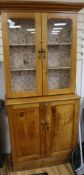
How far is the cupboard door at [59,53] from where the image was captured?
208cm

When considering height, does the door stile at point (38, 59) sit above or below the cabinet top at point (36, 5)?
below

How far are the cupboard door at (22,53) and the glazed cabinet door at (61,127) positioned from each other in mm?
302

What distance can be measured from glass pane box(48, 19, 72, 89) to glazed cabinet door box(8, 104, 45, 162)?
407 mm

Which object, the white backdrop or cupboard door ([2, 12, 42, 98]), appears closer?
cupboard door ([2, 12, 42, 98])

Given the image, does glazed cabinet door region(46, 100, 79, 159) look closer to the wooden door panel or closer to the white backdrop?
the wooden door panel

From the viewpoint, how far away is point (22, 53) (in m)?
2.19

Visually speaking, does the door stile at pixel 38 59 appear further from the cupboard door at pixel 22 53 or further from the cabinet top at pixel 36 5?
the cabinet top at pixel 36 5

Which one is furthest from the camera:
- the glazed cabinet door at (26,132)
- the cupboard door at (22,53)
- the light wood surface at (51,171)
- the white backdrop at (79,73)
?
the white backdrop at (79,73)

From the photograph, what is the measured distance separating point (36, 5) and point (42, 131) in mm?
1434

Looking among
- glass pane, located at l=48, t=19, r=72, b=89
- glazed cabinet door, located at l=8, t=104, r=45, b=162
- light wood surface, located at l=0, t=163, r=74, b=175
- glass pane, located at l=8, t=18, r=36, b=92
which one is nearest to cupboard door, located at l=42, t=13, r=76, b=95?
glass pane, located at l=48, t=19, r=72, b=89

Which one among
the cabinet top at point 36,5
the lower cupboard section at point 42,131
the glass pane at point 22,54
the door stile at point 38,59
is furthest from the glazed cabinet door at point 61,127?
the cabinet top at point 36,5

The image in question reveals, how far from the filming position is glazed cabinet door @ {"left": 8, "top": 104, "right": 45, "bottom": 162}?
2.12 metres

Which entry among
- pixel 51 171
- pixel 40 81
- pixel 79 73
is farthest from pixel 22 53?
pixel 51 171

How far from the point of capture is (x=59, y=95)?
2258mm
